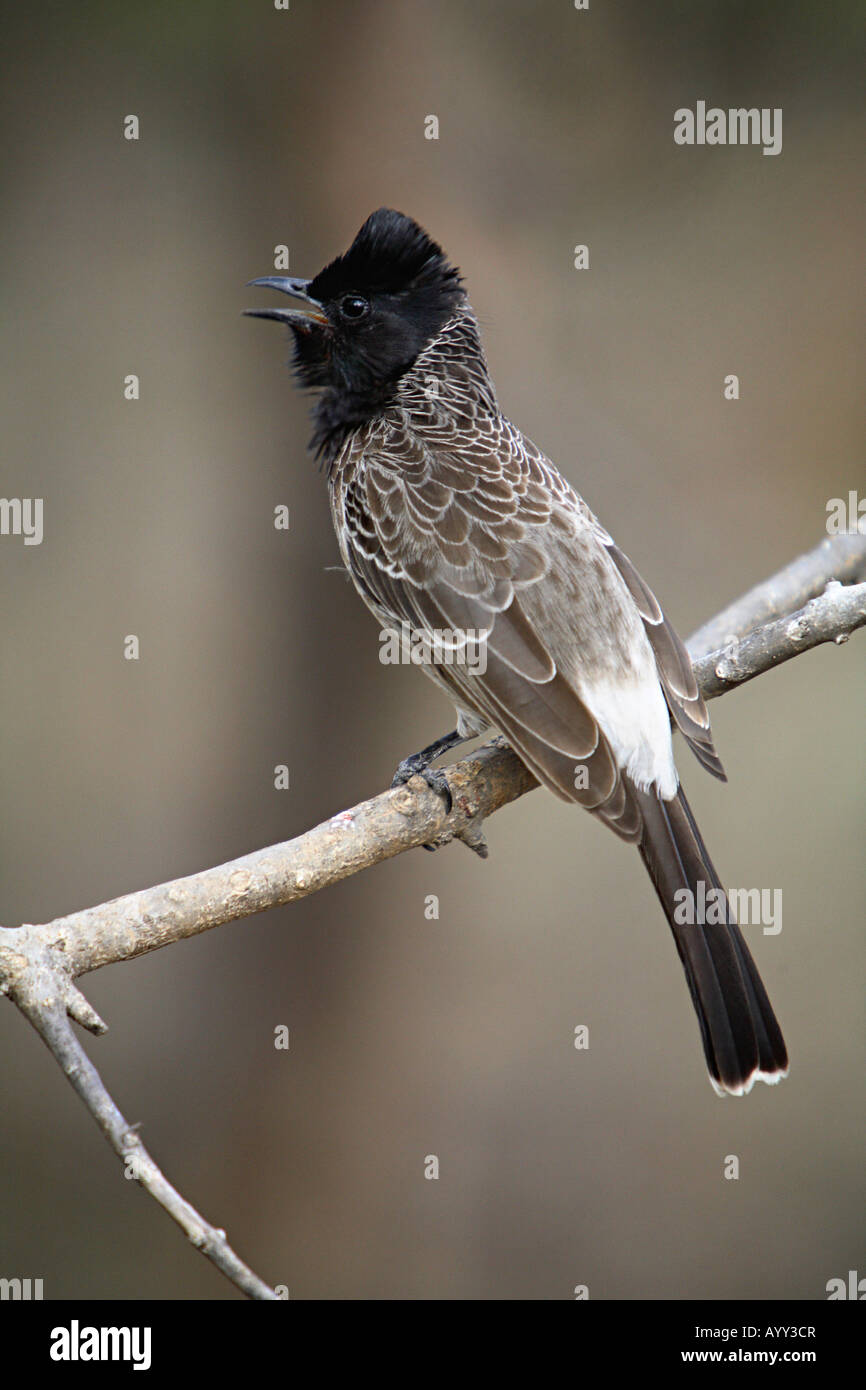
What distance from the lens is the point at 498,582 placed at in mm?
3590

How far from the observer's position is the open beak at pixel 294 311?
4.16 meters

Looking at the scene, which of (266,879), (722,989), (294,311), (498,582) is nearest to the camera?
(266,879)

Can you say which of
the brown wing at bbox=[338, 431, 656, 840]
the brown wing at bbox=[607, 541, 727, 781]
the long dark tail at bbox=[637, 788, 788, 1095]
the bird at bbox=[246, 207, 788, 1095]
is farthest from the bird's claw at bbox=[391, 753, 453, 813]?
the brown wing at bbox=[607, 541, 727, 781]

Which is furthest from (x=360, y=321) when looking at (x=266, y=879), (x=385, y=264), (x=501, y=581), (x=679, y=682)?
(x=266, y=879)

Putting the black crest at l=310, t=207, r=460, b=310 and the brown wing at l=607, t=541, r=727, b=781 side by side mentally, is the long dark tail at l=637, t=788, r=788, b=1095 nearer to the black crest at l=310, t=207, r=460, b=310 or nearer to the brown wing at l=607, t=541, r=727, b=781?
the brown wing at l=607, t=541, r=727, b=781

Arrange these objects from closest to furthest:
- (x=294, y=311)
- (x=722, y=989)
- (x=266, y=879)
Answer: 1. (x=266, y=879)
2. (x=722, y=989)
3. (x=294, y=311)

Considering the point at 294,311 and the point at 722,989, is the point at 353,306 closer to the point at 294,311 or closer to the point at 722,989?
the point at 294,311

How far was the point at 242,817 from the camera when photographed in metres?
5.76

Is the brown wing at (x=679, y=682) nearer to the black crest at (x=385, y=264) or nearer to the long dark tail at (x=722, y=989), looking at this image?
the long dark tail at (x=722, y=989)

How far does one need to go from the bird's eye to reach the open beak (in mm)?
72

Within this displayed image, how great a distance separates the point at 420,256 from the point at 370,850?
2.28 meters

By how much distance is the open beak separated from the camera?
416cm

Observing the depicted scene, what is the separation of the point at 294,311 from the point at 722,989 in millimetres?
2622

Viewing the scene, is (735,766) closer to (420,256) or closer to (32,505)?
(420,256)
